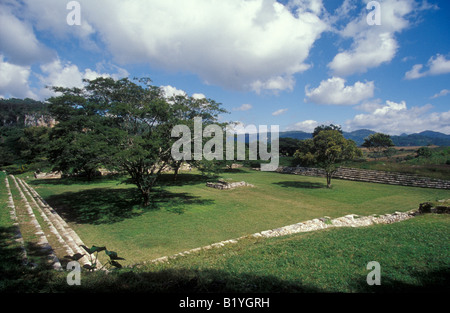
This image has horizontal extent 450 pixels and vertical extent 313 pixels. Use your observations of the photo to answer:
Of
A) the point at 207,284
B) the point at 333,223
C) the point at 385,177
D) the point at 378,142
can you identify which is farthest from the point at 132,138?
the point at 378,142

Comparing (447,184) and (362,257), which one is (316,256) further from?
(447,184)

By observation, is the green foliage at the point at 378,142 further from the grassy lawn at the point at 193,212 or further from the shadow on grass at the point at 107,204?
the shadow on grass at the point at 107,204

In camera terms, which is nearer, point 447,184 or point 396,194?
point 396,194

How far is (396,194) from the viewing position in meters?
17.6

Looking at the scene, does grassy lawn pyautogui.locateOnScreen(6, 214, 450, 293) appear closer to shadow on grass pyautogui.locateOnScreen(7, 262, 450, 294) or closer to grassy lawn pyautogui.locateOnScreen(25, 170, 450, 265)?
shadow on grass pyautogui.locateOnScreen(7, 262, 450, 294)

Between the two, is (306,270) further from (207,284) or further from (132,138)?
(132,138)

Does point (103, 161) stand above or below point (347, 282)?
above

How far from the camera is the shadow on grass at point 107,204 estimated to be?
36.5ft

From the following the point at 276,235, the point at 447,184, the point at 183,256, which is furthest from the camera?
the point at 447,184

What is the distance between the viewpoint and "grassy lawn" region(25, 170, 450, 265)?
27.2 feet

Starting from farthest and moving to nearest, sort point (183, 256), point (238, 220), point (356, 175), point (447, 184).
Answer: point (356, 175)
point (447, 184)
point (238, 220)
point (183, 256)
